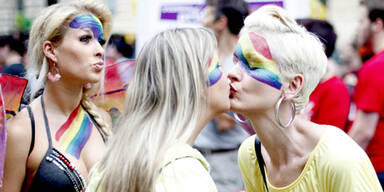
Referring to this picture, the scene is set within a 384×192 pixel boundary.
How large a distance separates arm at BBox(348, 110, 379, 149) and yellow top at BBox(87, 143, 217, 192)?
257cm

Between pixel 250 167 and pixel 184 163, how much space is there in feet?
2.85

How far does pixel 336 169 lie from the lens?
7.43ft

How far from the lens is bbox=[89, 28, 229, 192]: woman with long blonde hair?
6.30 ft

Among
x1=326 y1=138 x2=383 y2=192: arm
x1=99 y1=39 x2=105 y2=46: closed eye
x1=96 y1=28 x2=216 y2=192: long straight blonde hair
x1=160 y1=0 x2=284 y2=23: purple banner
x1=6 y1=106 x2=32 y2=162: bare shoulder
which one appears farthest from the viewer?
x1=160 y1=0 x2=284 y2=23: purple banner

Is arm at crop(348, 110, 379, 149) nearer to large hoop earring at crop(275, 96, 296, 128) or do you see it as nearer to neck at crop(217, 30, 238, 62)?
neck at crop(217, 30, 238, 62)

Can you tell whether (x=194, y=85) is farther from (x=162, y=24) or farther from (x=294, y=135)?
(x=162, y=24)

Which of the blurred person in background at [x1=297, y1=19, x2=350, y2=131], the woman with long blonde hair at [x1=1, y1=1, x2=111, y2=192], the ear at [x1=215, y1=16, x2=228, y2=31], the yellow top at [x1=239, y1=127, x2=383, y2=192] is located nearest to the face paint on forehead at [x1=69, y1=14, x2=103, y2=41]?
the woman with long blonde hair at [x1=1, y1=1, x2=111, y2=192]

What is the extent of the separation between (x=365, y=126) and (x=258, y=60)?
2.04 m

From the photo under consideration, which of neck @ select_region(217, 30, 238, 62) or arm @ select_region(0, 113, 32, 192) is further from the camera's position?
neck @ select_region(217, 30, 238, 62)

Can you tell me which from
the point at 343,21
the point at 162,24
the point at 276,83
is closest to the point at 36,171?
the point at 276,83

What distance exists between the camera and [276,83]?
2.46 meters

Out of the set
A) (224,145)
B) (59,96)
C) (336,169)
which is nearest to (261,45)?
(336,169)

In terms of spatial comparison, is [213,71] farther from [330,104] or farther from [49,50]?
[330,104]

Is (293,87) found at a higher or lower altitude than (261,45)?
lower
